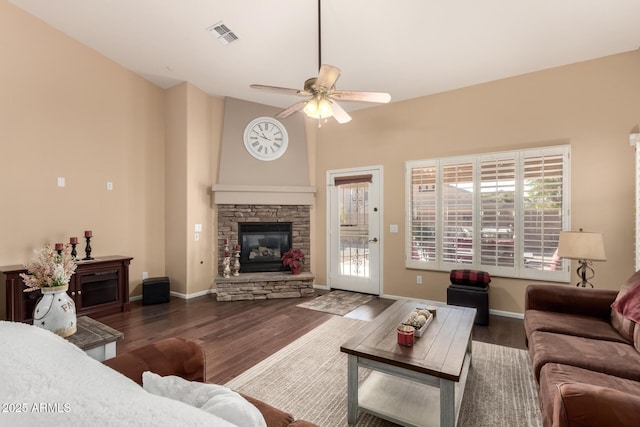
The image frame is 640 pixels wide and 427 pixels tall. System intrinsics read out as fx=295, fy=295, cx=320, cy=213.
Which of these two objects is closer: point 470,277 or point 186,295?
point 470,277

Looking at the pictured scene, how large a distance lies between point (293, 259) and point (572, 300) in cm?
368

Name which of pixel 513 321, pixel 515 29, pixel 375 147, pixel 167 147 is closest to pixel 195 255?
pixel 167 147

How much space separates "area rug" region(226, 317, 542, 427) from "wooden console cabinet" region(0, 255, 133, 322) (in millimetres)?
2658

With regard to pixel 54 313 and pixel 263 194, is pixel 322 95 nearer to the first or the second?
pixel 54 313

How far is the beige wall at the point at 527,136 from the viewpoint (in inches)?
133

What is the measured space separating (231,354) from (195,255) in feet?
7.90

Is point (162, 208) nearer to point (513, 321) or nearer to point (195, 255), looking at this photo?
point (195, 255)

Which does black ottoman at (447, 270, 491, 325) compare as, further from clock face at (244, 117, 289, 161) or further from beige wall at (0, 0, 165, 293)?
beige wall at (0, 0, 165, 293)

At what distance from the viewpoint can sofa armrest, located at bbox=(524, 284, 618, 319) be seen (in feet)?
8.38

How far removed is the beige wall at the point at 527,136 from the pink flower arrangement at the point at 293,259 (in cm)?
147

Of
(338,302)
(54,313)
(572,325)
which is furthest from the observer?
(338,302)

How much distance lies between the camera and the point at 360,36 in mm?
3281

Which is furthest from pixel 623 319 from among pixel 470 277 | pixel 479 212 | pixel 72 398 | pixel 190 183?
pixel 190 183

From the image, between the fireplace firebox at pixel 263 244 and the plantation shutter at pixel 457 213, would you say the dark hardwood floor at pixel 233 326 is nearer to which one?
the fireplace firebox at pixel 263 244
